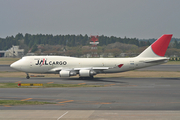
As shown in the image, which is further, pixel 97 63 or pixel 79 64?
pixel 79 64

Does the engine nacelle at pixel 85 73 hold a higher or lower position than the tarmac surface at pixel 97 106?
higher

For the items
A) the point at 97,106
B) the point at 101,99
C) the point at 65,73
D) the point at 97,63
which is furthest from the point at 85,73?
the point at 97,106

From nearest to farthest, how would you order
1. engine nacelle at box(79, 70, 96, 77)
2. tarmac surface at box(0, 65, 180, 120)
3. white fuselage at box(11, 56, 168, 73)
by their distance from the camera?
tarmac surface at box(0, 65, 180, 120), engine nacelle at box(79, 70, 96, 77), white fuselage at box(11, 56, 168, 73)

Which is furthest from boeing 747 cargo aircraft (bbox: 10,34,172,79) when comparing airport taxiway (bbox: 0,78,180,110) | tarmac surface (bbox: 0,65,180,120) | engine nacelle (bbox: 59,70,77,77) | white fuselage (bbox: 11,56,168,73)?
tarmac surface (bbox: 0,65,180,120)

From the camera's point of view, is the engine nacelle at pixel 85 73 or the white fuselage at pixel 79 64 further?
the white fuselage at pixel 79 64

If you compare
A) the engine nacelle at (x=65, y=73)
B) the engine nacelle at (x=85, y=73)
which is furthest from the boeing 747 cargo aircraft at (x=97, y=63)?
the engine nacelle at (x=85, y=73)

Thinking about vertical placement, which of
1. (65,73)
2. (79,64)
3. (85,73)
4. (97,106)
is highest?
(79,64)

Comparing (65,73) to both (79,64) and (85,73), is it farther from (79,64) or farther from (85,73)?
(79,64)

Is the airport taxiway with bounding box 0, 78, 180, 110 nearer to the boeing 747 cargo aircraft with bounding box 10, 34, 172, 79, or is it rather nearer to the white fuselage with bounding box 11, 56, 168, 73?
the boeing 747 cargo aircraft with bounding box 10, 34, 172, 79

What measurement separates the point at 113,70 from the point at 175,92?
18054 millimetres

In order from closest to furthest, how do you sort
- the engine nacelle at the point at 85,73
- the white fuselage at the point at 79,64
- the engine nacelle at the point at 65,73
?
the engine nacelle at the point at 85,73 → the engine nacelle at the point at 65,73 → the white fuselage at the point at 79,64

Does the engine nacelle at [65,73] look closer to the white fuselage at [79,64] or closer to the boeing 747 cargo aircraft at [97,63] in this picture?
the boeing 747 cargo aircraft at [97,63]
